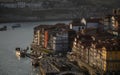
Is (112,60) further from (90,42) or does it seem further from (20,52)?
(20,52)

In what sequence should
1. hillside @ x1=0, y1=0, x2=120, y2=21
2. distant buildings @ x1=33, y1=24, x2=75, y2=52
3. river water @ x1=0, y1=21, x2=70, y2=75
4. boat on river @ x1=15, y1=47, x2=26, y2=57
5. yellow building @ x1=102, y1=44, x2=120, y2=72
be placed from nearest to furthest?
yellow building @ x1=102, y1=44, x2=120, y2=72 → river water @ x1=0, y1=21, x2=70, y2=75 → distant buildings @ x1=33, y1=24, x2=75, y2=52 → boat on river @ x1=15, y1=47, x2=26, y2=57 → hillside @ x1=0, y1=0, x2=120, y2=21

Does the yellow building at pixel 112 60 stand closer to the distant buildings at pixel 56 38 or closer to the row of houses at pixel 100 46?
the row of houses at pixel 100 46

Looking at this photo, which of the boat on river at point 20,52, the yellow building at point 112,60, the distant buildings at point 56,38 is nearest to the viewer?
the yellow building at point 112,60

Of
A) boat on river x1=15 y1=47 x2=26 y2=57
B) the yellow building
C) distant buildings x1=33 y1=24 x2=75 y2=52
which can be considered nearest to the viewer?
the yellow building

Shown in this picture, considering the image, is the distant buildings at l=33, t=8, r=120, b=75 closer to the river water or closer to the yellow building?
the yellow building

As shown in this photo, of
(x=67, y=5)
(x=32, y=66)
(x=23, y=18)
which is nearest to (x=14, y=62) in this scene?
(x=32, y=66)

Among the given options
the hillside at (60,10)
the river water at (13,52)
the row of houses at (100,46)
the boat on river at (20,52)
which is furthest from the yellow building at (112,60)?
the hillside at (60,10)

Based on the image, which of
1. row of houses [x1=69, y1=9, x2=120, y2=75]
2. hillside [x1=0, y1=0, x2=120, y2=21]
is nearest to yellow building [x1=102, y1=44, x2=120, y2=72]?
row of houses [x1=69, y1=9, x2=120, y2=75]

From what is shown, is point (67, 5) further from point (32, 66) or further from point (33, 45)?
point (32, 66)
